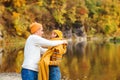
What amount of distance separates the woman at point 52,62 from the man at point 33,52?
0.24 ft

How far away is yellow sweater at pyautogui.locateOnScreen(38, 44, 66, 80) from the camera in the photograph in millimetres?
5410

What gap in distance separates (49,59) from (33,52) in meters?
0.23

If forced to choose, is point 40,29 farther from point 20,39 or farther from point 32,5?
point 32,5

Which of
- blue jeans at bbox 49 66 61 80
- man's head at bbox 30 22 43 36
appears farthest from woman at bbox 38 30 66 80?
man's head at bbox 30 22 43 36

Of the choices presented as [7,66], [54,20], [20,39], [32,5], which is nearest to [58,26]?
[54,20]

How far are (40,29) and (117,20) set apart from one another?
47.5 meters

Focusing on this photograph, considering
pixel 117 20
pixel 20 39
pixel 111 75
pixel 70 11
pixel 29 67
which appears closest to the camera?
pixel 29 67

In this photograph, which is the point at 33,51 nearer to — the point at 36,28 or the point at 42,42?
the point at 42,42

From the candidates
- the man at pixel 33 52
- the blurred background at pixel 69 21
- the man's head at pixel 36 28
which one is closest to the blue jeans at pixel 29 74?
the man at pixel 33 52

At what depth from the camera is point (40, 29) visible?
5.47m

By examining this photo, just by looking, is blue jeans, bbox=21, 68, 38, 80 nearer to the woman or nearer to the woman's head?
the woman

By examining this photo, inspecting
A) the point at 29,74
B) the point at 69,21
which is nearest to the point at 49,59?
the point at 29,74

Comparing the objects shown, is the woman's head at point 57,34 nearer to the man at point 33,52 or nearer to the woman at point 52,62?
the woman at point 52,62

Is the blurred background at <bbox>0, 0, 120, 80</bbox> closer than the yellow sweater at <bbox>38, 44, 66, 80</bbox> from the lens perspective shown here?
No
